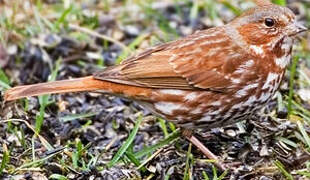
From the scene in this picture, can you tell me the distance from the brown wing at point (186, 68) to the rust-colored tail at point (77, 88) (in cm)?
5

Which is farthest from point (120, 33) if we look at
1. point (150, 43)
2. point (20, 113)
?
point (20, 113)

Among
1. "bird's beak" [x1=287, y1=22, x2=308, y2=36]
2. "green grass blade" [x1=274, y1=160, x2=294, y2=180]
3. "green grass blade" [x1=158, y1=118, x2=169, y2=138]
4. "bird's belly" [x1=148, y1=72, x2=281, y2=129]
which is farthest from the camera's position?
"green grass blade" [x1=158, y1=118, x2=169, y2=138]

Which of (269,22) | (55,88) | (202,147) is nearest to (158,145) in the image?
(202,147)

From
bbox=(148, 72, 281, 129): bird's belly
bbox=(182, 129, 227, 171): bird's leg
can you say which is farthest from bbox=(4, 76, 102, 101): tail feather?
bbox=(182, 129, 227, 171): bird's leg

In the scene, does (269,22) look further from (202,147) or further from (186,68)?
(202,147)

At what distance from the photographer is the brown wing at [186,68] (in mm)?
4828

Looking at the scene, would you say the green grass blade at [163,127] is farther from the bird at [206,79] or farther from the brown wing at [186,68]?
the brown wing at [186,68]

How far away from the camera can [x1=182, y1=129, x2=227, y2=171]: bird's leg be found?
4711 mm

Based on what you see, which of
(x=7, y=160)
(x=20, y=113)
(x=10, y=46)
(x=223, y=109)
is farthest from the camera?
(x=10, y=46)

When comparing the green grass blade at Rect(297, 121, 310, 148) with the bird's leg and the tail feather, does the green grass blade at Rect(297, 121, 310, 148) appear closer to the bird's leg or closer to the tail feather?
the bird's leg

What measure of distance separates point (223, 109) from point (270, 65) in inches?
16.5

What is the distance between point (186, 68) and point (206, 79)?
0.15 m

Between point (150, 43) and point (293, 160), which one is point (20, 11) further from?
point (293, 160)

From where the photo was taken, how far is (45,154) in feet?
15.3
